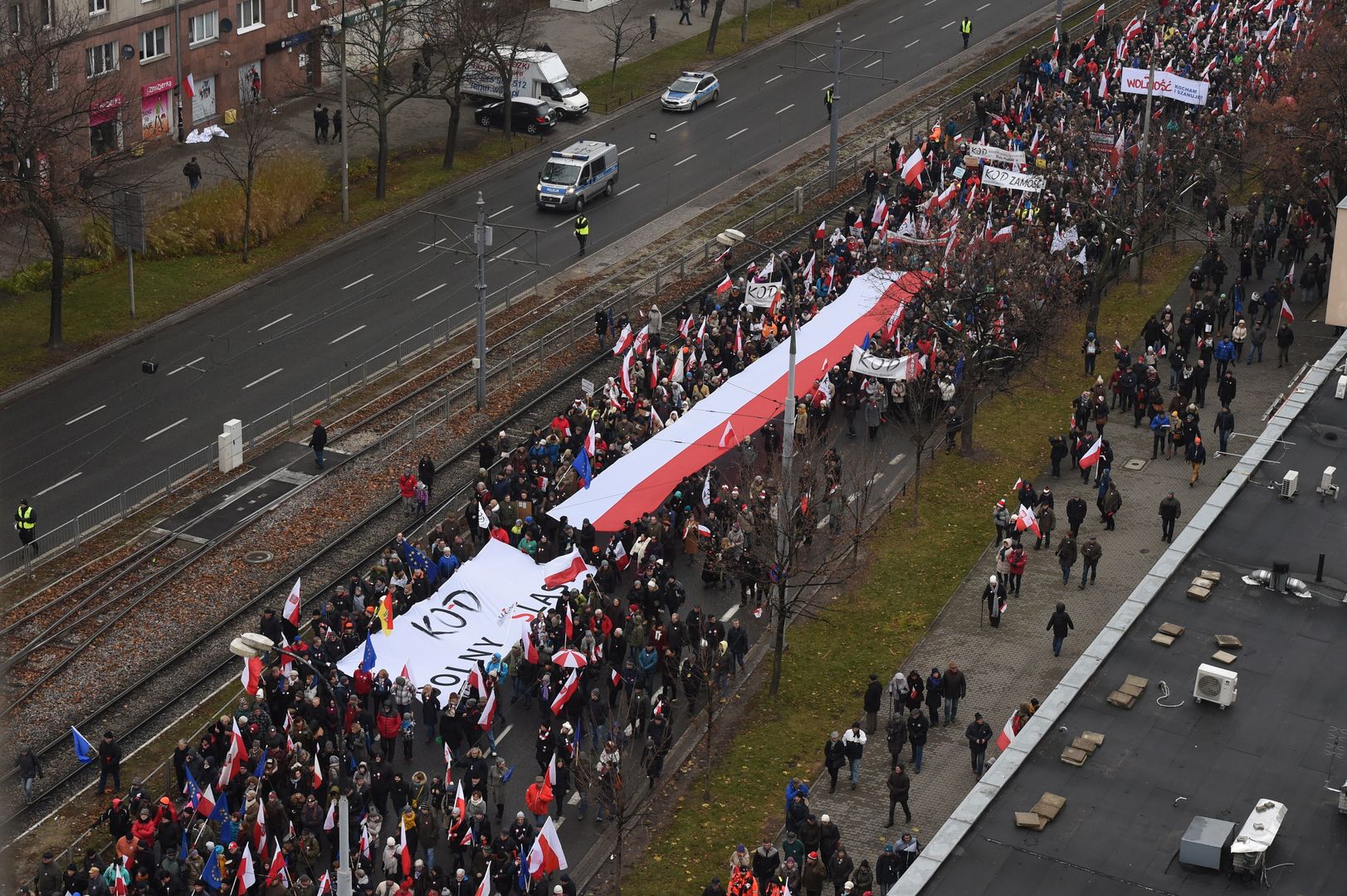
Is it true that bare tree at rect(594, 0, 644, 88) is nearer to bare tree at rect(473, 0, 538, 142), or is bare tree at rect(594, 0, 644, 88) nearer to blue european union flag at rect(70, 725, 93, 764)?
bare tree at rect(473, 0, 538, 142)

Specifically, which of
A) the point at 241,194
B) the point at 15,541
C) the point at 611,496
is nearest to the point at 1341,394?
the point at 611,496

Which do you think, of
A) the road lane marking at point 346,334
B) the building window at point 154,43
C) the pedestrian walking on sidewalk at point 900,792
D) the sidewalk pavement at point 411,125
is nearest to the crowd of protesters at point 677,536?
the pedestrian walking on sidewalk at point 900,792

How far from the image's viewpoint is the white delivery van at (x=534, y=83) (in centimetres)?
8256

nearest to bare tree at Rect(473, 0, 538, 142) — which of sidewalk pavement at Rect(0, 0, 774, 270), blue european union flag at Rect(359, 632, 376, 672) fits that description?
sidewalk pavement at Rect(0, 0, 774, 270)

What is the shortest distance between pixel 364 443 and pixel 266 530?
5.68 m

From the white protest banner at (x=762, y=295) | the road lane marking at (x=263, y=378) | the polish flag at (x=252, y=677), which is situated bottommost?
the road lane marking at (x=263, y=378)

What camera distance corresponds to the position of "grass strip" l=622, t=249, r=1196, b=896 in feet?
131

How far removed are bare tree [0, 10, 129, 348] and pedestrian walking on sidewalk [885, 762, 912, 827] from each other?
111 feet

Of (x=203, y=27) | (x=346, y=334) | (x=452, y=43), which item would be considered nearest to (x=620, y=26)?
(x=452, y=43)

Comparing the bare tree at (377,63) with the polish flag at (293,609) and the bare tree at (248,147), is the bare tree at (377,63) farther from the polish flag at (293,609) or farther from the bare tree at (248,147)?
the polish flag at (293,609)

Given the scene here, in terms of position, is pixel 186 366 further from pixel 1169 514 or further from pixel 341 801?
pixel 341 801

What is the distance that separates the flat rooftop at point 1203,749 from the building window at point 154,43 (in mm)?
51472

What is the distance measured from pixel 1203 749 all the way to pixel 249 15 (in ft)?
199

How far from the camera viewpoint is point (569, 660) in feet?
136
